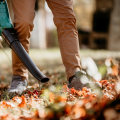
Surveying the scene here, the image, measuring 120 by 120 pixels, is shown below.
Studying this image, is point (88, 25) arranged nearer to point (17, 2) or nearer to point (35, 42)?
point (35, 42)

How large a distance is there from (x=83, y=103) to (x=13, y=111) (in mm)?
572

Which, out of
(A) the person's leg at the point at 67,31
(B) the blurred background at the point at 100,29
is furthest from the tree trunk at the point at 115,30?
(A) the person's leg at the point at 67,31

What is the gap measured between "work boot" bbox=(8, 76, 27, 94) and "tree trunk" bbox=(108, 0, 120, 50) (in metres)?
6.54

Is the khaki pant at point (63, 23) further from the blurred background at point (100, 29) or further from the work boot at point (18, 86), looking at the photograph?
the blurred background at point (100, 29)

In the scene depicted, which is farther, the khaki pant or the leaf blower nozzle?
the khaki pant

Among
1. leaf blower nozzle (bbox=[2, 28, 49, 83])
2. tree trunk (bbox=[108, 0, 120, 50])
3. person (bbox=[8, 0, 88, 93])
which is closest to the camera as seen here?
leaf blower nozzle (bbox=[2, 28, 49, 83])

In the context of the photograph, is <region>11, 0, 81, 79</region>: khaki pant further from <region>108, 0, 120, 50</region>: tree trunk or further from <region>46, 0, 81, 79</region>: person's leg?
<region>108, 0, 120, 50</region>: tree trunk

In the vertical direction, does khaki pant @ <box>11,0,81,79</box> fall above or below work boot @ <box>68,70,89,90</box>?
above

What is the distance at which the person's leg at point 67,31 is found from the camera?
7.34 ft

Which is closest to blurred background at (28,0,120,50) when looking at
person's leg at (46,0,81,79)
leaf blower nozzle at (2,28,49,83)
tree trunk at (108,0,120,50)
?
tree trunk at (108,0,120,50)

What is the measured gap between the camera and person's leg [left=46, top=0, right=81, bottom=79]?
88.1 inches

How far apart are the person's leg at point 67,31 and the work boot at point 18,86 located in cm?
47

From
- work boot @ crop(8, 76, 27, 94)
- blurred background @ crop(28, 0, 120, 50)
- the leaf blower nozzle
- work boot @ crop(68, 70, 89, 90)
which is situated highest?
the leaf blower nozzle

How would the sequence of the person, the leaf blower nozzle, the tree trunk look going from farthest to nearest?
1. the tree trunk
2. the person
3. the leaf blower nozzle
